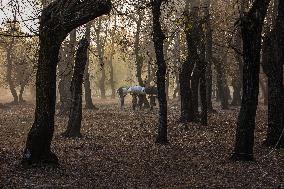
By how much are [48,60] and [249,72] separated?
6.00 metres

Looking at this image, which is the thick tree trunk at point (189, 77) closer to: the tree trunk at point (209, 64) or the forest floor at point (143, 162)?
the forest floor at point (143, 162)

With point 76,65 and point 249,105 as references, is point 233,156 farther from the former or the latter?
point 76,65

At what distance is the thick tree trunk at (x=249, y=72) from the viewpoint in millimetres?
13016

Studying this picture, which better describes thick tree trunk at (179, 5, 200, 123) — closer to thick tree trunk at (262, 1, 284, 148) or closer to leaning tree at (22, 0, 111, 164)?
thick tree trunk at (262, 1, 284, 148)

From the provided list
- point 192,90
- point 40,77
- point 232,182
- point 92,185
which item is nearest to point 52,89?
point 40,77

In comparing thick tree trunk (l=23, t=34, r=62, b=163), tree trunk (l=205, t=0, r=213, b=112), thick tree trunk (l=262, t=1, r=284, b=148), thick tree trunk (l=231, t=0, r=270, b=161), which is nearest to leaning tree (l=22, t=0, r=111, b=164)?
thick tree trunk (l=23, t=34, r=62, b=163)

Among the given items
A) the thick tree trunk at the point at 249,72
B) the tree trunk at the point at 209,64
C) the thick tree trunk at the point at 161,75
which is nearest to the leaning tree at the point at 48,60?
the thick tree trunk at the point at 249,72

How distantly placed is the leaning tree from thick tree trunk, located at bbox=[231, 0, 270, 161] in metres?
4.40

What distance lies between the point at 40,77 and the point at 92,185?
11.3 ft

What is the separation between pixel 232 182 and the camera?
37.0 ft

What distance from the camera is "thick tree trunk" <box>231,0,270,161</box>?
13.0m

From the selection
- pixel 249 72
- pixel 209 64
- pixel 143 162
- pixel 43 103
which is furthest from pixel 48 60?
pixel 209 64

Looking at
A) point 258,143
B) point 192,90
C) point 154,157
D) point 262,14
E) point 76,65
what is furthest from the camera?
point 192,90

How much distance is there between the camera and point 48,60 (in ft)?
39.8
